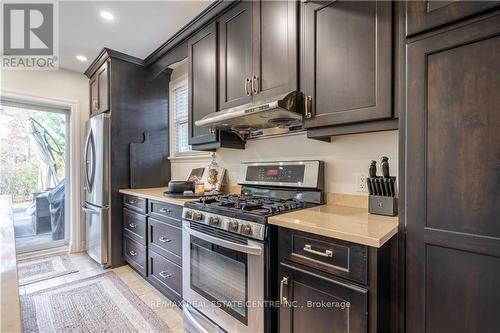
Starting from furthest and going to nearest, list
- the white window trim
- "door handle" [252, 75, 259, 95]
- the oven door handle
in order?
1. the white window trim
2. "door handle" [252, 75, 259, 95]
3. the oven door handle

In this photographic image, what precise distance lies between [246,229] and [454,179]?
3.11 feet

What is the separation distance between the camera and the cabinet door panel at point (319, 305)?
1.01 meters

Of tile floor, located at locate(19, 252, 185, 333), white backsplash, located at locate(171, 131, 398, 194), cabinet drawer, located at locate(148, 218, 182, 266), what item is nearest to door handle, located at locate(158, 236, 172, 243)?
cabinet drawer, located at locate(148, 218, 182, 266)

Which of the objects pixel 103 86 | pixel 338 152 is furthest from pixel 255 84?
pixel 103 86

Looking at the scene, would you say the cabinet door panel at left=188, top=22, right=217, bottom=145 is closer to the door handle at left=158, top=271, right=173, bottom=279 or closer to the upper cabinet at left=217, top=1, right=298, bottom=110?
the upper cabinet at left=217, top=1, right=298, bottom=110

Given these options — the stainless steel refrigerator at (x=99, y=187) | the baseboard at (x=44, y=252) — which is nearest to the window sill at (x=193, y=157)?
the stainless steel refrigerator at (x=99, y=187)

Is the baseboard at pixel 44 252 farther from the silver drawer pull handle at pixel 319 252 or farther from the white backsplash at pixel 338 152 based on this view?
the silver drawer pull handle at pixel 319 252

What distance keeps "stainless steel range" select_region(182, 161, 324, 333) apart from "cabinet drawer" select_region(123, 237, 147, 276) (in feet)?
2.85

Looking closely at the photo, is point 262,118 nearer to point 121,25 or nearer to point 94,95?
point 121,25

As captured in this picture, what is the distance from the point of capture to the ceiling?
2059 mm

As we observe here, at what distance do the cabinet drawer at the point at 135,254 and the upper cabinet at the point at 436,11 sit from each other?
8.70ft

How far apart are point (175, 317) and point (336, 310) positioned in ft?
4.67

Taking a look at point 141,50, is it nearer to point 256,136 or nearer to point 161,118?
point 161,118

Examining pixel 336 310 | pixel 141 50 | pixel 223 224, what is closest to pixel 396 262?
pixel 336 310
